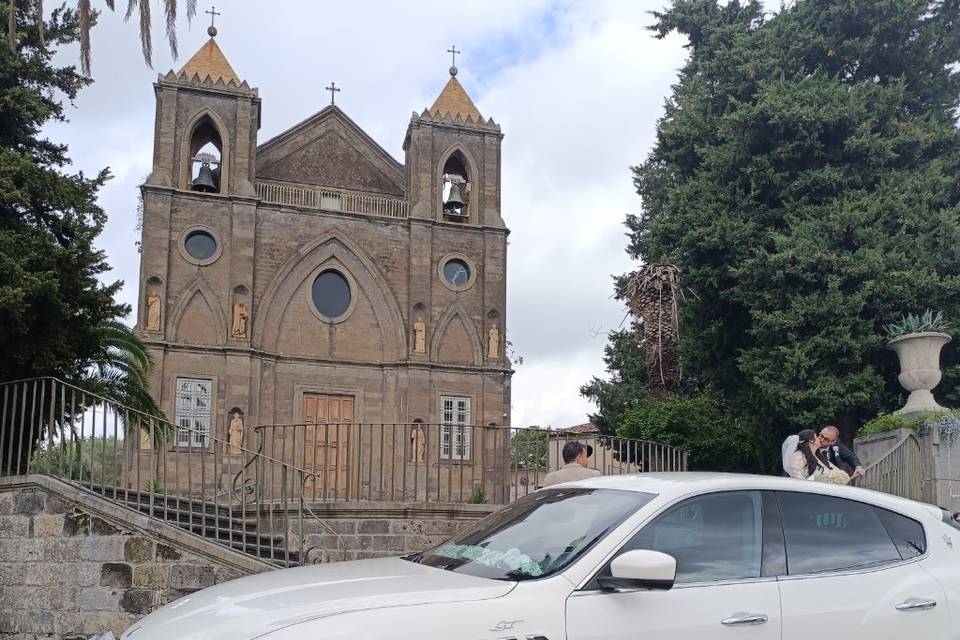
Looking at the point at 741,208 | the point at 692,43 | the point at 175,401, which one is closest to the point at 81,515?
the point at 741,208

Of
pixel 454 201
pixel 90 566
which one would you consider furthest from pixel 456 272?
pixel 90 566

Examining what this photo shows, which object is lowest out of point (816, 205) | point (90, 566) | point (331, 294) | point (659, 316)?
point (90, 566)

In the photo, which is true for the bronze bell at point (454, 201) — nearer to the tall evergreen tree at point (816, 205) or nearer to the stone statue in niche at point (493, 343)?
the stone statue in niche at point (493, 343)

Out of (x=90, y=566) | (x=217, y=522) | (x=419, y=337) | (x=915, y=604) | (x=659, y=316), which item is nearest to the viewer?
(x=915, y=604)

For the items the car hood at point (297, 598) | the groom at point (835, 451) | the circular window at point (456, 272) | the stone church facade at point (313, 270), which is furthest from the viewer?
the circular window at point (456, 272)

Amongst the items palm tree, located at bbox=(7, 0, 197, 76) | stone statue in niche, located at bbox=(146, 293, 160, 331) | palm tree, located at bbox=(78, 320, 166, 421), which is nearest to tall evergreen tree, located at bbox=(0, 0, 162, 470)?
palm tree, located at bbox=(7, 0, 197, 76)

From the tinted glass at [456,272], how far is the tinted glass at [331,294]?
2933 millimetres

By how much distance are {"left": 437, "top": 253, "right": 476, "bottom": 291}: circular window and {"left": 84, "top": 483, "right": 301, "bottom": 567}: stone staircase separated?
59.1 feet

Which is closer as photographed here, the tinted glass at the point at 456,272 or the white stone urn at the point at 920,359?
the white stone urn at the point at 920,359

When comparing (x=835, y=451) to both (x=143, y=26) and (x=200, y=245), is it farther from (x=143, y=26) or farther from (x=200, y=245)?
(x=200, y=245)

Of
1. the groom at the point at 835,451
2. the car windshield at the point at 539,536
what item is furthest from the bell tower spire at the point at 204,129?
the car windshield at the point at 539,536

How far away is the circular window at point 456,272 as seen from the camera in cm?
2914

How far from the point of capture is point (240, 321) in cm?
2702

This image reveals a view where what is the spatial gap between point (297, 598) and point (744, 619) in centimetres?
193
